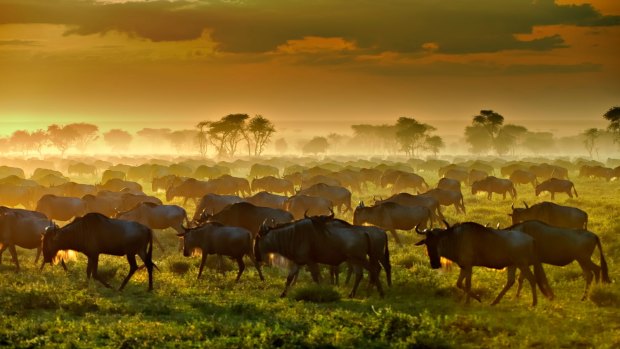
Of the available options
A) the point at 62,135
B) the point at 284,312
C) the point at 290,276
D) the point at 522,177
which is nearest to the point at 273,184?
the point at 522,177

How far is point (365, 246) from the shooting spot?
1434 centimetres

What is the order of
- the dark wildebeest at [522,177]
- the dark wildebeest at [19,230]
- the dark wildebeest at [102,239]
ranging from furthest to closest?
the dark wildebeest at [522,177]
the dark wildebeest at [19,230]
the dark wildebeest at [102,239]

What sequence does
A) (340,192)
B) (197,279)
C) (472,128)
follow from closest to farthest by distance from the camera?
1. (197,279)
2. (340,192)
3. (472,128)

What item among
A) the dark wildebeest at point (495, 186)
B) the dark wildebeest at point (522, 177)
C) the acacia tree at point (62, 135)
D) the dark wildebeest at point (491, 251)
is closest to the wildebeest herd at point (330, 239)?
the dark wildebeest at point (491, 251)

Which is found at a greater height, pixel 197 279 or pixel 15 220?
pixel 15 220

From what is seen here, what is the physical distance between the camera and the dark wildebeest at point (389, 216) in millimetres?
22391

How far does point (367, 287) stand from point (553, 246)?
4.44 meters

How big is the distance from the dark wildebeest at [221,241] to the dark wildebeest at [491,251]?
5.25 metres

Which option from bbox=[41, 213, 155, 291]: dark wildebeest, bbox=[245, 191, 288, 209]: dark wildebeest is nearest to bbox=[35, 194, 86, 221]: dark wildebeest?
bbox=[245, 191, 288, 209]: dark wildebeest

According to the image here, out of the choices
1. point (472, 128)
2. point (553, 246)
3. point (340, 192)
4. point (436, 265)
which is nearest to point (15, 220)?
point (436, 265)

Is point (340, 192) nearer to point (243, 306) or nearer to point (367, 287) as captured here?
point (367, 287)

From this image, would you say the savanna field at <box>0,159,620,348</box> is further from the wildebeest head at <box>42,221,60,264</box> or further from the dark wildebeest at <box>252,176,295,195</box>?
the dark wildebeest at <box>252,176,295,195</box>

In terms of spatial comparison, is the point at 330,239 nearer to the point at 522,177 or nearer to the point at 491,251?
the point at 491,251

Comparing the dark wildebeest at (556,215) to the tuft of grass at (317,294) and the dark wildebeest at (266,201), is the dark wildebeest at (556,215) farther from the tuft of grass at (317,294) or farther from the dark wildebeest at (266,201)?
the dark wildebeest at (266,201)
